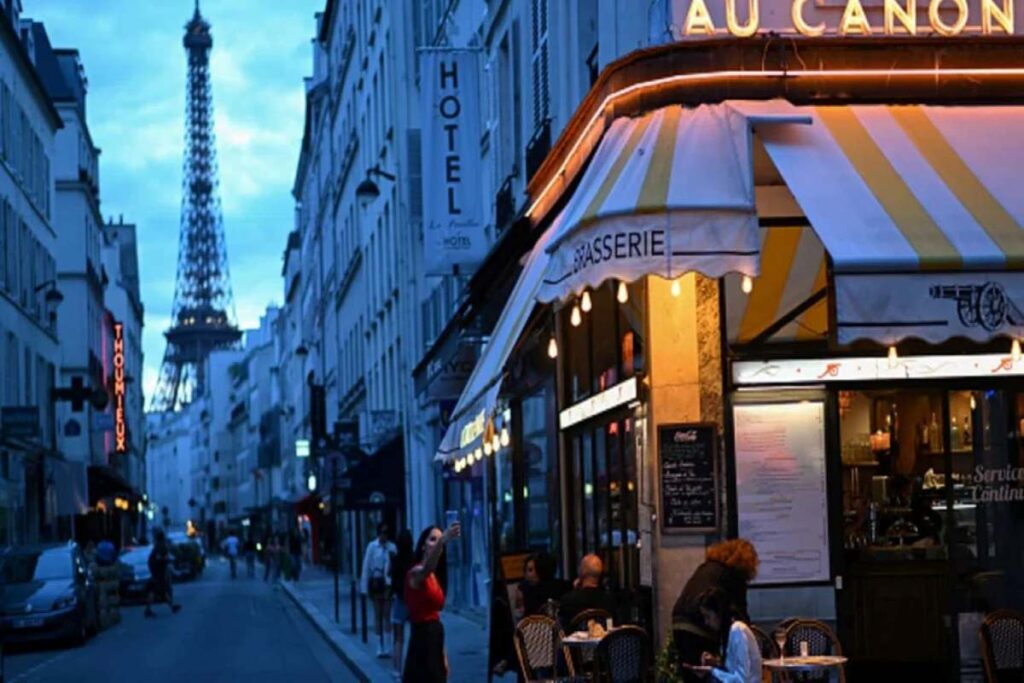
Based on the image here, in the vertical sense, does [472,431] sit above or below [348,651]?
above

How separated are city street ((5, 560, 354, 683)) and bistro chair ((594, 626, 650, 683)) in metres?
11.4

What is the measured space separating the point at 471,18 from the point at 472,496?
8727mm

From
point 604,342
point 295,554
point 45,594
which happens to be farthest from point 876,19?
point 295,554

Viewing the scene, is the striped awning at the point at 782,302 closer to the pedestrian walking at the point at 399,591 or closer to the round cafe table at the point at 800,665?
the round cafe table at the point at 800,665

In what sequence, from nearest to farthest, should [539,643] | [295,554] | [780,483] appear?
[780,483], [539,643], [295,554]

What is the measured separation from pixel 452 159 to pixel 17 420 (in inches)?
879

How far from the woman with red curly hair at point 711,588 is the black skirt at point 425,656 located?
14.7 feet

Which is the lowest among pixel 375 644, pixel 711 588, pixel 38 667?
pixel 38 667

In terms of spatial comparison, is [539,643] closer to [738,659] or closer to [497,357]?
[497,357]

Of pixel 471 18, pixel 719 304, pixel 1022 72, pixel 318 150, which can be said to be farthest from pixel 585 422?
pixel 318 150

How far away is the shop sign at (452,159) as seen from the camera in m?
25.2

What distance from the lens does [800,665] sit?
11.9 metres

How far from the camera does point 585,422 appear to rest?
60.4 feet

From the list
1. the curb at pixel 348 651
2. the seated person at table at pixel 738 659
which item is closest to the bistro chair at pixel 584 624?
the seated person at table at pixel 738 659
